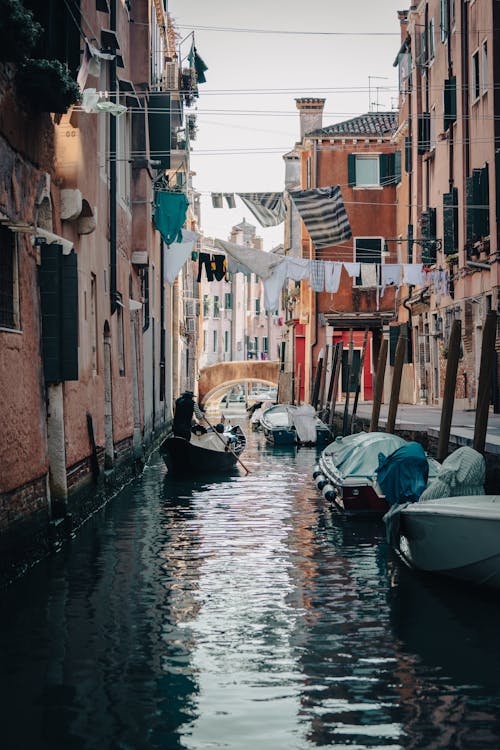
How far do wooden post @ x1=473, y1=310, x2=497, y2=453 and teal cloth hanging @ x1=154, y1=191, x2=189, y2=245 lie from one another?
11.3 m

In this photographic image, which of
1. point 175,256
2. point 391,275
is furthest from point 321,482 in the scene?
point 391,275

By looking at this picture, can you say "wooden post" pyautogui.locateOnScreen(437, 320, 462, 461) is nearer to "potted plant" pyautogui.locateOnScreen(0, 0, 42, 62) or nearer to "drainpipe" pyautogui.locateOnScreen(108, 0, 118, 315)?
"drainpipe" pyautogui.locateOnScreen(108, 0, 118, 315)

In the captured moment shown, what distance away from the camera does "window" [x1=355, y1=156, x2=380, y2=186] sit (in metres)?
36.2

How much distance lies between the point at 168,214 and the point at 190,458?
632 centimetres

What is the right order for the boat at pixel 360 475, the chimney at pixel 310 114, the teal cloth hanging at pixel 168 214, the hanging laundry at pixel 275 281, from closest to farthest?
the boat at pixel 360 475, the teal cloth hanging at pixel 168 214, the hanging laundry at pixel 275 281, the chimney at pixel 310 114

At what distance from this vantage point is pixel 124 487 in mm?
18406

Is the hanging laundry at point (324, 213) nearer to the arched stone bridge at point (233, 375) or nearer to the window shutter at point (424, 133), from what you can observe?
the window shutter at point (424, 133)

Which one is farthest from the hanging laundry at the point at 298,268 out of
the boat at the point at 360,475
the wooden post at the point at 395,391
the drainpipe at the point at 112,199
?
the boat at the point at 360,475

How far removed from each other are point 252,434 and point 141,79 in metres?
17.1

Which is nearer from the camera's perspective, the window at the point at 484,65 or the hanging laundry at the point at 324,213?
the window at the point at 484,65

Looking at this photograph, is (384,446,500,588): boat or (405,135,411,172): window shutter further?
(405,135,411,172): window shutter

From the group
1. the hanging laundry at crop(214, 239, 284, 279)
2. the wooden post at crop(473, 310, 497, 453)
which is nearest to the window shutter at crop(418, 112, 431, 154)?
the hanging laundry at crop(214, 239, 284, 279)

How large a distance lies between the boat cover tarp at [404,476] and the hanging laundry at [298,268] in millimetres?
18731

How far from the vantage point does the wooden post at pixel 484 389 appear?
1323 centimetres
